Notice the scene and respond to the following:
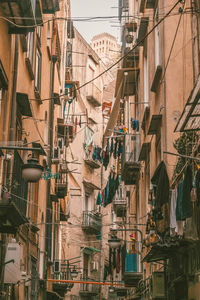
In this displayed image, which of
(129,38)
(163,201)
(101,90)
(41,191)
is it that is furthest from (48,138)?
(101,90)

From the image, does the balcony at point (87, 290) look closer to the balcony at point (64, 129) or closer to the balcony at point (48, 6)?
the balcony at point (64, 129)

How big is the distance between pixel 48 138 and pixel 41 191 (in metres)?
3.13

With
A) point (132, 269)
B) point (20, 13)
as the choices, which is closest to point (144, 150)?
point (132, 269)

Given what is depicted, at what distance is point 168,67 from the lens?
12.5 metres

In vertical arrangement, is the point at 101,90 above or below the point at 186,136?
above

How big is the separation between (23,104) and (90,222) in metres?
26.7

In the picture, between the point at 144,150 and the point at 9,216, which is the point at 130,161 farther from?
the point at 9,216

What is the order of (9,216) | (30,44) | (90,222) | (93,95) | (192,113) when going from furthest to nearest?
(93,95) → (90,222) → (30,44) → (9,216) → (192,113)

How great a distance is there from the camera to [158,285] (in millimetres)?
12820

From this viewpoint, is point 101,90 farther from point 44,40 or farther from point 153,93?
point 153,93

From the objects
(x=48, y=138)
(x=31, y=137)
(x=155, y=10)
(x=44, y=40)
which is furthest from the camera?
(x=48, y=138)

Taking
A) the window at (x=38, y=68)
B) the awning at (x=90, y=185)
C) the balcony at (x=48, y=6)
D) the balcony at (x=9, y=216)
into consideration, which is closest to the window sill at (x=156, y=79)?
the window at (x=38, y=68)

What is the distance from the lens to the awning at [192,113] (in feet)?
24.0

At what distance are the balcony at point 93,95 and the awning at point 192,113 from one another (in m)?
32.8
